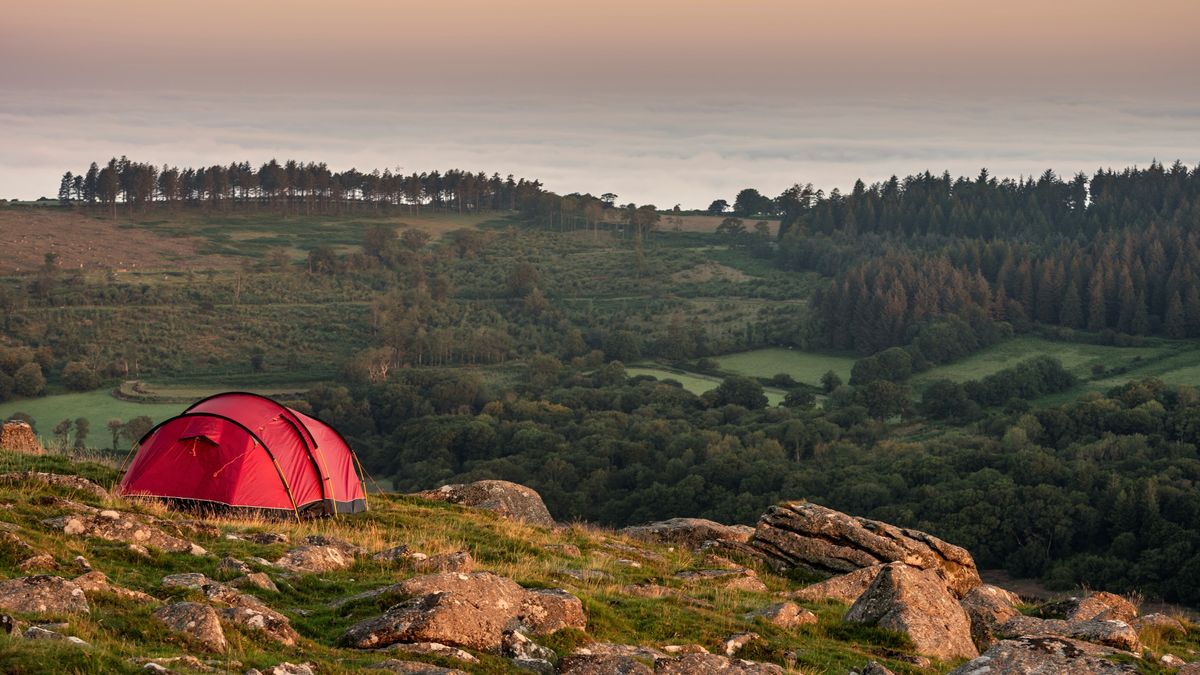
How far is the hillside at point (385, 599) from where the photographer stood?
11.3m

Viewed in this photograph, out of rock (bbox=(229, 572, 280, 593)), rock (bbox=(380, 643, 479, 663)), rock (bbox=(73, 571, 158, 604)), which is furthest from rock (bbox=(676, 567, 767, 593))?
rock (bbox=(73, 571, 158, 604))

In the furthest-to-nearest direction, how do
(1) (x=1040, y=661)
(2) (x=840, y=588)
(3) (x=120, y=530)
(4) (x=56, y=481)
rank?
(4) (x=56, y=481) → (2) (x=840, y=588) → (3) (x=120, y=530) → (1) (x=1040, y=661)

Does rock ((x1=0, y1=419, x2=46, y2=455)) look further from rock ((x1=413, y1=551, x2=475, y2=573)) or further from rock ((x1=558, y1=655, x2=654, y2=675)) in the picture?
rock ((x1=558, y1=655, x2=654, y2=675))

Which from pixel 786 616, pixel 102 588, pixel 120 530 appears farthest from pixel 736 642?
pixel 120 530

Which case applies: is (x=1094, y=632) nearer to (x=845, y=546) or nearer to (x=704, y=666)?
(x=704, y=666)

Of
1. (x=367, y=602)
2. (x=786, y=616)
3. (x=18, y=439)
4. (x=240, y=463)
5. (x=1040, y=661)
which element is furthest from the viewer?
(x=18, y=439)

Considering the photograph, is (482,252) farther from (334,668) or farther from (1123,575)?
(334,668)

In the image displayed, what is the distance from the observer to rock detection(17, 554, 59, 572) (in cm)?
1328

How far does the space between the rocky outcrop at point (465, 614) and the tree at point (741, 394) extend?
108m

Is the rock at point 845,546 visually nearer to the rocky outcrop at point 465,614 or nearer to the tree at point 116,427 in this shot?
the rocky outcrop at point 465,614

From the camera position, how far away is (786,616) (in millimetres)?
15867

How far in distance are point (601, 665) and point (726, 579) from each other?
8.17m

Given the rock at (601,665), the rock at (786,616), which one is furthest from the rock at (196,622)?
the rock at (786,616)

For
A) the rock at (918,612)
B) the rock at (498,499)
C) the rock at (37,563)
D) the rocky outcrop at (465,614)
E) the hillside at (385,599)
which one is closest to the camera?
the hillside at (385,599)
